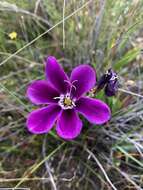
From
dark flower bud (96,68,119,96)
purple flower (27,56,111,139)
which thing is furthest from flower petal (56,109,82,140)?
dark flower bud (96,68,119,96)

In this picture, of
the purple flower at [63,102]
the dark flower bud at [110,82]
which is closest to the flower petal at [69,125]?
the purple flower at [63,102]

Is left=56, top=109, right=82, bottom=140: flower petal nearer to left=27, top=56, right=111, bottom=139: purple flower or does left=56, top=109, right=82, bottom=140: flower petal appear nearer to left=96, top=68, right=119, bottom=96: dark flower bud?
left=27, top=56, right=111, bottom=139: purple flower

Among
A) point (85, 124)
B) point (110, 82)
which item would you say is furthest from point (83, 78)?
point (85, 124)

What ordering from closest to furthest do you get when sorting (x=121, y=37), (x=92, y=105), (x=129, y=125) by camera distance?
(x=92, y=105), (x=121, y=37), (x=129, y=125)

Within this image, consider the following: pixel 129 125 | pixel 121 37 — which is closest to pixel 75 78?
pixel 121 37

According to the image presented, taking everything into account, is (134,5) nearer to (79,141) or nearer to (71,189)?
(79,141)

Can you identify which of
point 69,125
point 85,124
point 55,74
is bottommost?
point 85,124

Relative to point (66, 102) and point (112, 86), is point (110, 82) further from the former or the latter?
point (66, 102)
